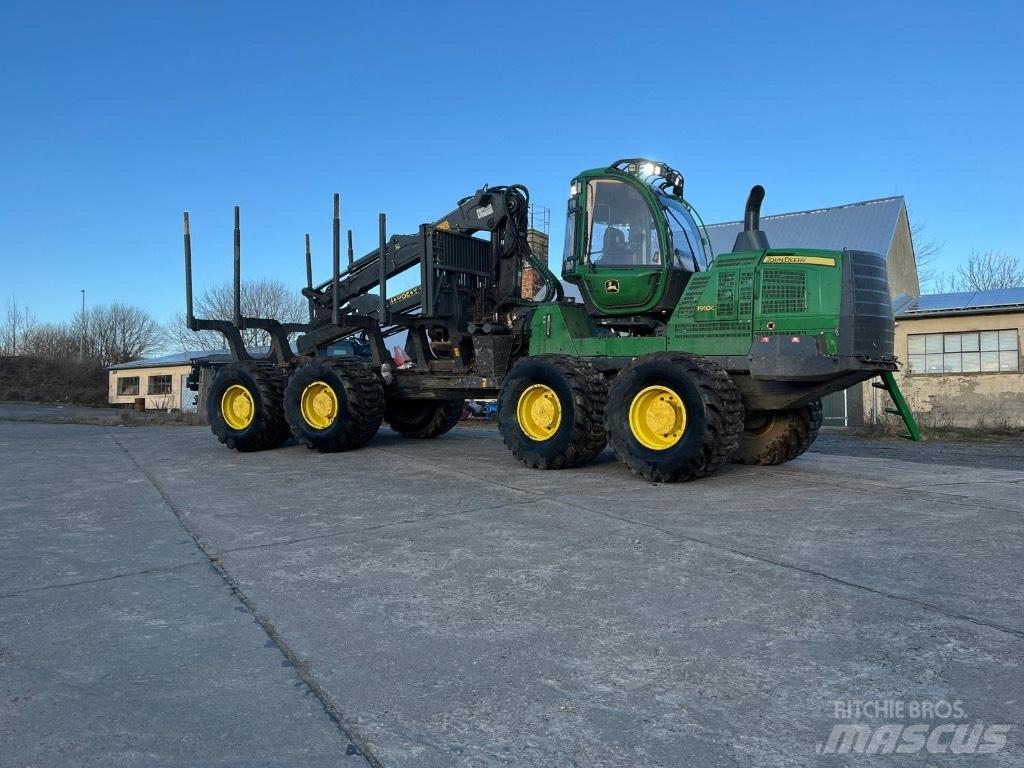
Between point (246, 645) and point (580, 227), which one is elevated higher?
point (580, 227)

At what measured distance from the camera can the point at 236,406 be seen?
1199 centimetres

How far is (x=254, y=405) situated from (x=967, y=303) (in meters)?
17.9

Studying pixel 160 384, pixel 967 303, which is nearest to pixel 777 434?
pixel 967 303

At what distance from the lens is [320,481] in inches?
324

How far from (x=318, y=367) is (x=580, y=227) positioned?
4.10m

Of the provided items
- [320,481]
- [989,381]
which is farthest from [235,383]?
[989,381]

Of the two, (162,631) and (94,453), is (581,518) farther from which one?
(94,453)

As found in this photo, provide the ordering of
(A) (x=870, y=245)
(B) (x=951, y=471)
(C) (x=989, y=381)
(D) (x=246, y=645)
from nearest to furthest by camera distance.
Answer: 1. (D) (x=246, y=645)
2. (B) (x=951, y=471)
3. (C) (x=989, y=381)
4. (A) (x=870, y=245)

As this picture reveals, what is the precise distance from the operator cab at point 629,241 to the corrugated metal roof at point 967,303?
1363cm

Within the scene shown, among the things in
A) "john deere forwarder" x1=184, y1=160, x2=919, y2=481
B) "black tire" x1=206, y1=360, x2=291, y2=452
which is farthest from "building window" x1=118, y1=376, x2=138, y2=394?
"black tire" x1=206, y1=360, x2=291, y2=452

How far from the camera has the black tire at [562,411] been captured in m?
8.63

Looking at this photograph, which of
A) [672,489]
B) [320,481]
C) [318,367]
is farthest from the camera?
[318,367]

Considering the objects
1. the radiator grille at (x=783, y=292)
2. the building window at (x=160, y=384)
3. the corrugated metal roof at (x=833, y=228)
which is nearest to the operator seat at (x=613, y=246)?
the radiator grille at (x=783, y=292)

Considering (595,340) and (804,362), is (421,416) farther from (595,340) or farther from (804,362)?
(804,362)
